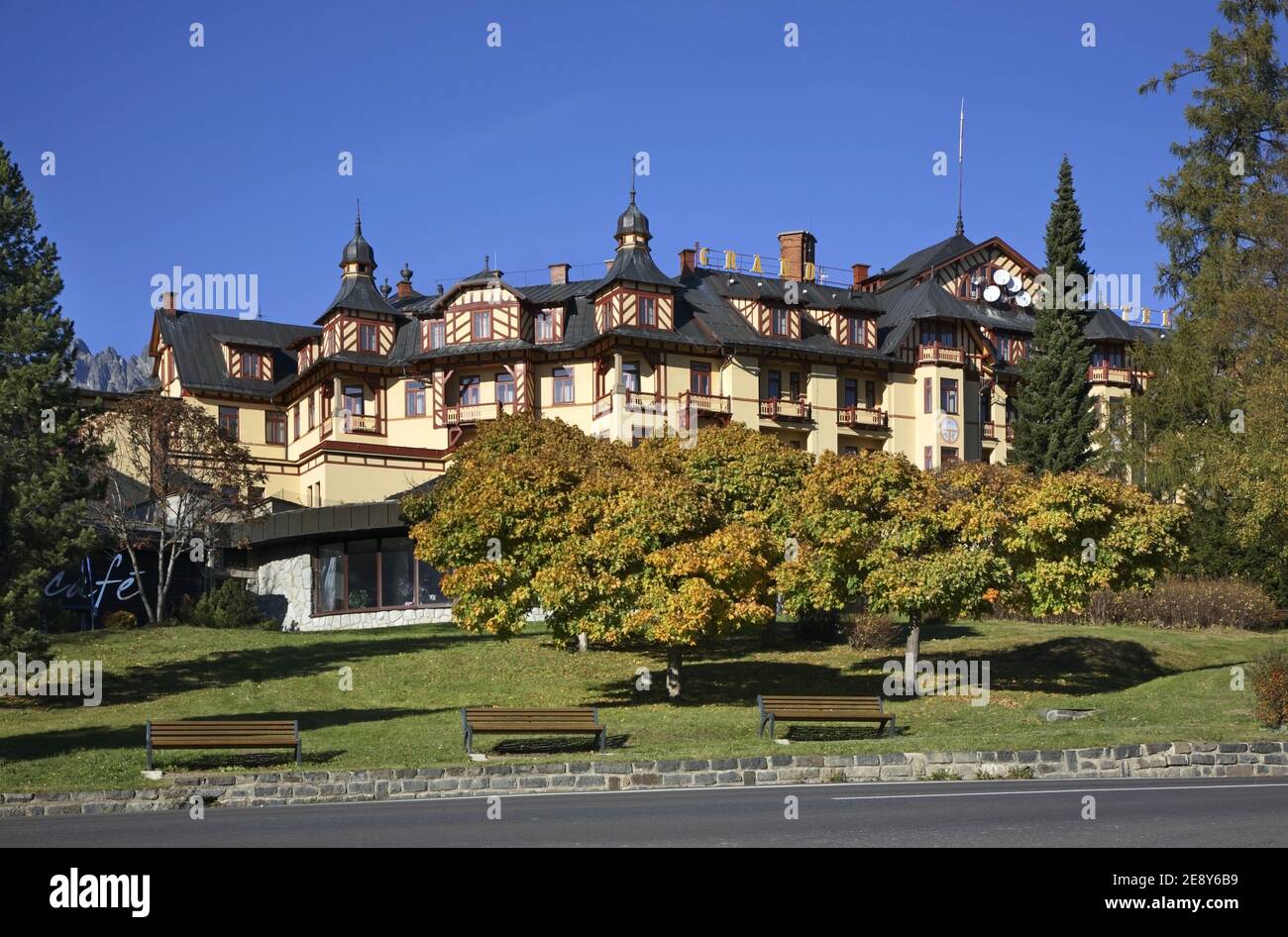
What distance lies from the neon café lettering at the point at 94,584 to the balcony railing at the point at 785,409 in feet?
98.5

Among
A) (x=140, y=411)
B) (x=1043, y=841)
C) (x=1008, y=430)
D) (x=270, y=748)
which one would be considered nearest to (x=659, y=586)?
(x=270, y=748)

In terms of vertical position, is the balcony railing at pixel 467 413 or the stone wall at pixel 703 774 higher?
→ the balcony railing at pixel 467 413

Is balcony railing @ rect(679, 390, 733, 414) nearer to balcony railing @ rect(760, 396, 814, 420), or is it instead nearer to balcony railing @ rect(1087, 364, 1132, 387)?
balcony railing @ rect(760, 396, 814, 420)

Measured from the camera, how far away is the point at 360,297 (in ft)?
234

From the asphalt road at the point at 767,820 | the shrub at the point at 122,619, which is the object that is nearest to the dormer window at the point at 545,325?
the shrub at the point at 122,619

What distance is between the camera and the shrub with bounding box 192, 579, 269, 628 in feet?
153

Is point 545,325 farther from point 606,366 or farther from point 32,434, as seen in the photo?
point 32,434

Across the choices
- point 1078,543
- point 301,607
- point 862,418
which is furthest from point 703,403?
point 1078,543

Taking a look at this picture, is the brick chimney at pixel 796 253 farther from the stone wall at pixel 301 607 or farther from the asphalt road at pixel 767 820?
the asphalt road at pixel 767 820

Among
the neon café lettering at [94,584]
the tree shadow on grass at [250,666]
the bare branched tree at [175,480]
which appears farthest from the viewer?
the neon café lettering at [94,584]

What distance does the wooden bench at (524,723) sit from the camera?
85.0 feet

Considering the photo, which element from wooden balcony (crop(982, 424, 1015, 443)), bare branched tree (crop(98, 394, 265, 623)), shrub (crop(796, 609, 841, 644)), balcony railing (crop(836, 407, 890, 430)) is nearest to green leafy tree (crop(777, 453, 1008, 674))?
shrub (crop(796, 609, 841, 644))

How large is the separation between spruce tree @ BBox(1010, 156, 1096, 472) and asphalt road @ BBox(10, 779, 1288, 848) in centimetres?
4385

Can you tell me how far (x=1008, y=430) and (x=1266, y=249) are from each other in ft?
103
